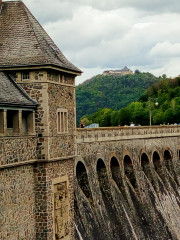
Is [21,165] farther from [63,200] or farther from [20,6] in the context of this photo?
[20,6]

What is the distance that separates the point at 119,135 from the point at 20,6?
1629 centimetres

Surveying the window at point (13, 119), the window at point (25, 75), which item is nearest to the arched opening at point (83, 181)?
the window at point (25, 75)

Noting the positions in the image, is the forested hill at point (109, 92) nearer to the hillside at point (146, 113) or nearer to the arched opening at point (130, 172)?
the hillside at point (146, 113)

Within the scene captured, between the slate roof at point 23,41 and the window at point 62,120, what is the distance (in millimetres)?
1730

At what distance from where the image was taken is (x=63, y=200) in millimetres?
25094

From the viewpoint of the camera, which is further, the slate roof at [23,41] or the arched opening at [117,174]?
the arched opening at [117,174]

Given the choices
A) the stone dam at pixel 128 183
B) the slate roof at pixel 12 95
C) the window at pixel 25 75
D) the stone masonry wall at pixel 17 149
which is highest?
the window at pixel 25 75

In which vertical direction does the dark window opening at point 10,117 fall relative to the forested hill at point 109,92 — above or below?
below

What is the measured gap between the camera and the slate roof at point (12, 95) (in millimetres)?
21911

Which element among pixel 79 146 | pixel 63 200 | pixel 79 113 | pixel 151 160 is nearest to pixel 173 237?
pixel 151 160

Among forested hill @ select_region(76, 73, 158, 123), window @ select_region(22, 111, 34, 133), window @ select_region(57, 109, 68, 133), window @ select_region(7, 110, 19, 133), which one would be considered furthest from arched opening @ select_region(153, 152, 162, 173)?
forested hill @ select_region(76, 73, 158, 123)

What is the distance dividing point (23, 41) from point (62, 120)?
3452 millimetres

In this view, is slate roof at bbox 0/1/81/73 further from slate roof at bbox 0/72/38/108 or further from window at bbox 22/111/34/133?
window at bbox 22/111/34/133

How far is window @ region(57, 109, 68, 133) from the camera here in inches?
981
